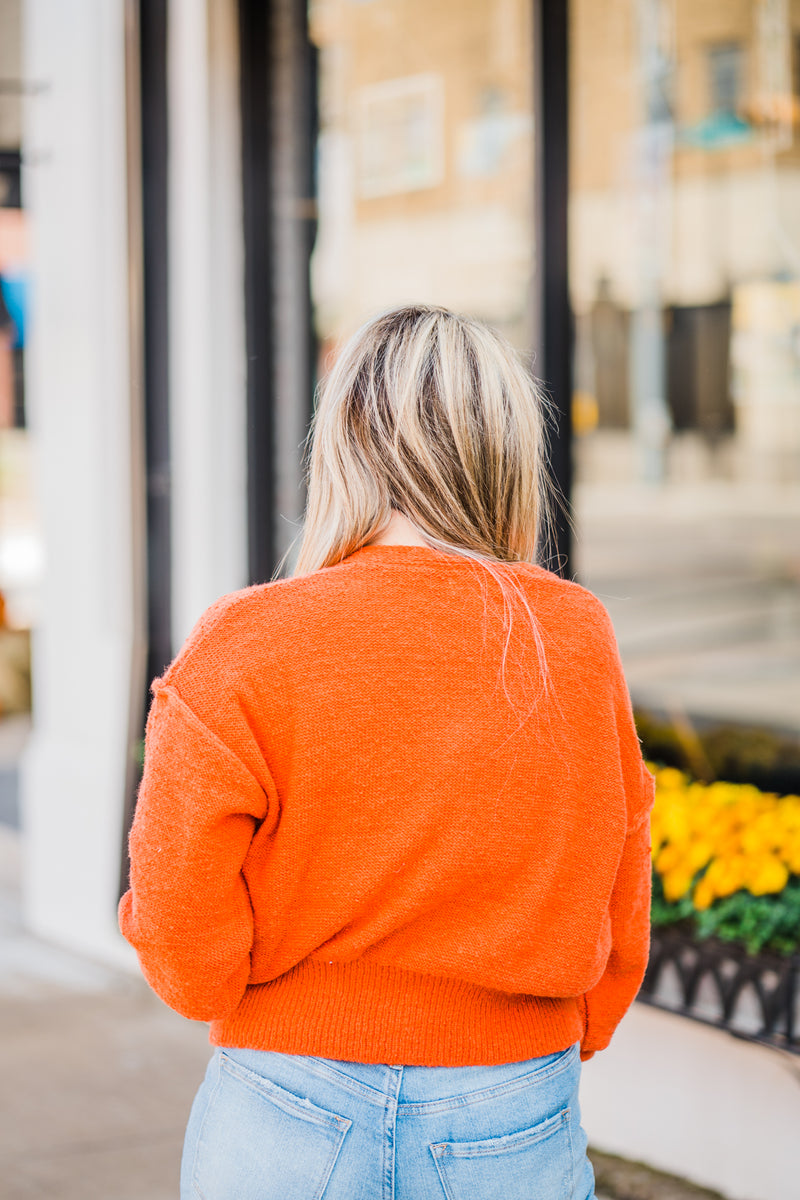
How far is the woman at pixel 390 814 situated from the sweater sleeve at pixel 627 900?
0.08 metres

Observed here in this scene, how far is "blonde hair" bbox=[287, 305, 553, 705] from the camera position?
1346mm

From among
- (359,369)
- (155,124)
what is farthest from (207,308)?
(359,369)

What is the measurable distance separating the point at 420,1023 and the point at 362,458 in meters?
0.63

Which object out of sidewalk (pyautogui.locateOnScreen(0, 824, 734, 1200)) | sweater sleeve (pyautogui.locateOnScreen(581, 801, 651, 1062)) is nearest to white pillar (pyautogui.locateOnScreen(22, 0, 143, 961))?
sidewalk (pyautogui.locateOnScreen(0, 824, 734, 1200))

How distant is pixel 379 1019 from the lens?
1.37 meters

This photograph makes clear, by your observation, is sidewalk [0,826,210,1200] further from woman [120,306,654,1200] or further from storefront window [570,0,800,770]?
storefront window [570,0,800,770]

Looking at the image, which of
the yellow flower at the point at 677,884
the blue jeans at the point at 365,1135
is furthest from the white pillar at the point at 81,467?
the blue jeans at the point at 365,1135

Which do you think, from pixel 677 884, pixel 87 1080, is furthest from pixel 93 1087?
pixel 677 884

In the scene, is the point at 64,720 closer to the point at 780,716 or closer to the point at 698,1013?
the point at 698,1013

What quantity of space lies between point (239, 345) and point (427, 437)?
3.46 meters

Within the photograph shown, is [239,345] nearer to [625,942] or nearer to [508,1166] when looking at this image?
[625,942]

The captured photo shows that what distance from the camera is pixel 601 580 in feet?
29.5

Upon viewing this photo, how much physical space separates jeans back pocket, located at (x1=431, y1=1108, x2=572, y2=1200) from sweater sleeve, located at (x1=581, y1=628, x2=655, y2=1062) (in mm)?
213

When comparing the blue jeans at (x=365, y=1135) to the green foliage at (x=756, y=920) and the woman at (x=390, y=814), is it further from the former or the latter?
the green foliage at (x=756, y=920)
